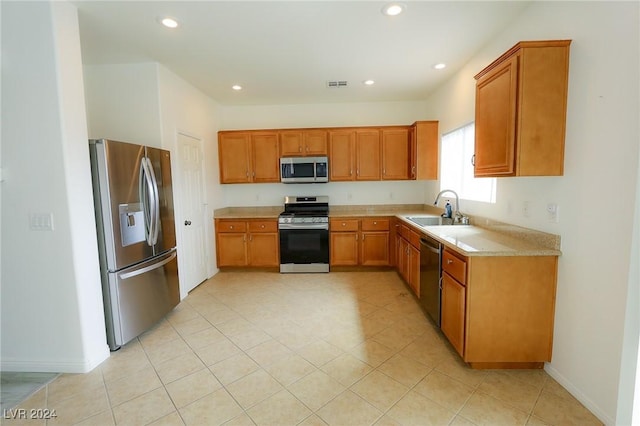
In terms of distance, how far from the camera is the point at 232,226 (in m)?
4.43

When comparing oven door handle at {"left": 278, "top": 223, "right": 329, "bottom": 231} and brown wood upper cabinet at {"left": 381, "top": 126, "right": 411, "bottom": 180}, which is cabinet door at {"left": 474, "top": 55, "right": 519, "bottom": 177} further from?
oven door handle at {"left": 278, "top": 223, "right": 329, "bottom": 231}

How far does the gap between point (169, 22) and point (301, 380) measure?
295 cm

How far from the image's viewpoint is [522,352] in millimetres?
2012

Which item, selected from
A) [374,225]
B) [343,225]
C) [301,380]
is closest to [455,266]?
[301,380]

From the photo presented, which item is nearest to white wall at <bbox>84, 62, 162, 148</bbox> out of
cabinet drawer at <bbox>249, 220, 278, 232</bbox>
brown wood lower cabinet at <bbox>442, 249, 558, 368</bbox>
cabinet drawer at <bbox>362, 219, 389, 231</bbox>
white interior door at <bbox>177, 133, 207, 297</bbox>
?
white interior door at <bbox>177, 133, 207, 297</bbox>

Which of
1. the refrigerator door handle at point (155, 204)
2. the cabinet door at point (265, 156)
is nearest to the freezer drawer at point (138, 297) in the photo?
the refrigerator door handle at point (155, 204)

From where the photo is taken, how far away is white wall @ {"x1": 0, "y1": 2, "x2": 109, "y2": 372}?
198cm

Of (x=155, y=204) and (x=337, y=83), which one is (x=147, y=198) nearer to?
(x=155, y=204)

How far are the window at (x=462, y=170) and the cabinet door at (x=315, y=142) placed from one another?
1.77 m

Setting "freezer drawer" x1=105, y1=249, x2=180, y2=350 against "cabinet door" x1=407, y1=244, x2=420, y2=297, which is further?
"cabinet door" x1=407, y1=244, x2=420, y2=297

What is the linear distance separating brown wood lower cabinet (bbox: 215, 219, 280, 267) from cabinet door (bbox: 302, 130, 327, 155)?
1265mm

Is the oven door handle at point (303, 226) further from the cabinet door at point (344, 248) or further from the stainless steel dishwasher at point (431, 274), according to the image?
the stainless steel dishwasher at point (431, 274)

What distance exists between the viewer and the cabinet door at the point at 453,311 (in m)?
2.07

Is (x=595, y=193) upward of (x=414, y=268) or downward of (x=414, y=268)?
upward
